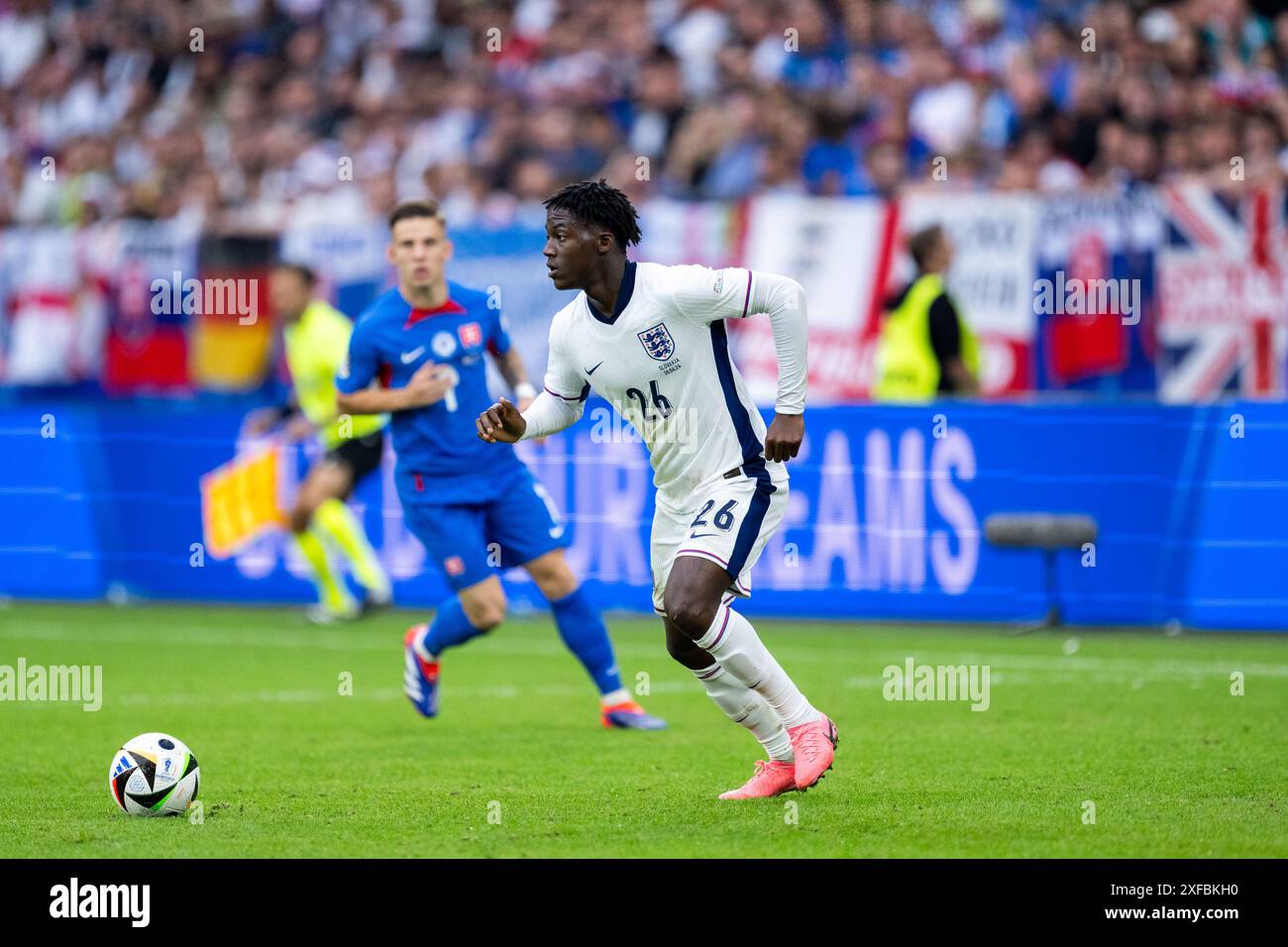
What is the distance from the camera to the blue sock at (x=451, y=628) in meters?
10.2

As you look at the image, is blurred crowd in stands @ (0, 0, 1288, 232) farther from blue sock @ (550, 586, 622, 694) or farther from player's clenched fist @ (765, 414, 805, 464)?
player's clenched fist @ (765, 414, 805, 464)

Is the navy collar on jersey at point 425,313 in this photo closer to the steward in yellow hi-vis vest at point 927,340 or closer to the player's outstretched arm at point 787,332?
the player's outstretched arm at point 787,332

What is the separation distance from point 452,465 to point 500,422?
272cm

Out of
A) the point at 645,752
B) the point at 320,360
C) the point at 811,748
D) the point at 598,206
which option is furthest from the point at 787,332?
the point at 320,360

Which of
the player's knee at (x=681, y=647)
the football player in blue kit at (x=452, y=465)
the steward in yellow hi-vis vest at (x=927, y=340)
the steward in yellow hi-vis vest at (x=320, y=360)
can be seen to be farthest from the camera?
the steward in yellow hi-vis vest at (x=320, y=360)

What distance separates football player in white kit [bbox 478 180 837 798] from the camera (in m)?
7.64

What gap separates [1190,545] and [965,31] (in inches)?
293

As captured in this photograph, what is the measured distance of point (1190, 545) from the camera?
44.7 ft

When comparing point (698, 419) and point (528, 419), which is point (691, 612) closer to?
point (698, 419)

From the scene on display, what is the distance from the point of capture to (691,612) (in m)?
7.54

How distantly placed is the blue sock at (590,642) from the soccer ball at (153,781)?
285cm

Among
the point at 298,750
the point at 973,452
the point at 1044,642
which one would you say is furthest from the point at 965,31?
the point at 298,750

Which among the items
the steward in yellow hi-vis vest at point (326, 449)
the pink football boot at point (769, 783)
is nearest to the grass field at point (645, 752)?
the pink football boot at point (769, 783)
